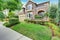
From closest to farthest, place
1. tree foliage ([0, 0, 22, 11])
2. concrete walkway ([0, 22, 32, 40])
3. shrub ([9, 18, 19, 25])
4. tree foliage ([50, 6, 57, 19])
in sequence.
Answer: concrete walkway ([0, 22, 32, 40]), tree foliage ([50, 6, 57, 19]), tree foliage ([0, 0, 22, 11]), shrub ([9, 18, 19, 25])

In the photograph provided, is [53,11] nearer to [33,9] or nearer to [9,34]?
[33,9]

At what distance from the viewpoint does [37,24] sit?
4645 mm

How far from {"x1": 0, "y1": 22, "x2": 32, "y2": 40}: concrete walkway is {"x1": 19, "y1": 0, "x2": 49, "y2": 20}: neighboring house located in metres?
0.71

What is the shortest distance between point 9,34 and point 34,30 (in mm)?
878

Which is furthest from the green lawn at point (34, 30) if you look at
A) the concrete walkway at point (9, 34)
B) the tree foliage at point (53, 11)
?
the tree foliage at point (53, 11)

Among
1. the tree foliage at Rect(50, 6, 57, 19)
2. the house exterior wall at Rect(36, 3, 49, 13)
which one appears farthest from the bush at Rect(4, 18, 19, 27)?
the tree foliage at Rect(50, 6, 57, 19)

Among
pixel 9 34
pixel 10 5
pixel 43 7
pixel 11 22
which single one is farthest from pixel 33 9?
pixel 9 34

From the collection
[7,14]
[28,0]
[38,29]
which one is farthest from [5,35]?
[28,0]

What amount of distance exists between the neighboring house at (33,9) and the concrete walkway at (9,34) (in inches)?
27.8

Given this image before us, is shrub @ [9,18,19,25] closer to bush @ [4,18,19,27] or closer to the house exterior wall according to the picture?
bush @ [4,18,19,27]

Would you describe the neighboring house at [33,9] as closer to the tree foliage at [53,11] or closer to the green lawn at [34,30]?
the tree foliage at [53,11]

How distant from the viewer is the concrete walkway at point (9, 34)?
13.9ft

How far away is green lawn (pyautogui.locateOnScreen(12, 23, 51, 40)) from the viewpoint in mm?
4244

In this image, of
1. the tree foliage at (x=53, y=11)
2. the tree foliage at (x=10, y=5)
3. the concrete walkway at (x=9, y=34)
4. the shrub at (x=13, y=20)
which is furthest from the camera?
the shrub at (x=13, y=20)
